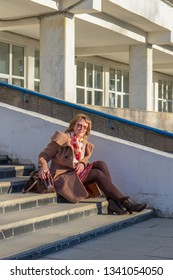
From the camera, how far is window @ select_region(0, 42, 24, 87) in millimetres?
18203

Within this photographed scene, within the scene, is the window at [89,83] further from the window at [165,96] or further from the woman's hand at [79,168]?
the woman's hand at [79,168]

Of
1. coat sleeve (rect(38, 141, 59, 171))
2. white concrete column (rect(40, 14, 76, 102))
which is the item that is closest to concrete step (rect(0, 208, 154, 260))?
coat sleeve (rect(38, 141, 59, 171))

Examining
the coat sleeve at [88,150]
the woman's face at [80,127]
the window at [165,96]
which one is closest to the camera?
the woman's face at [80,127]

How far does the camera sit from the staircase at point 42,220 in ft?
17.8

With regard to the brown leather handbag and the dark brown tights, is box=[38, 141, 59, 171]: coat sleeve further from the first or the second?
the dark brown tights

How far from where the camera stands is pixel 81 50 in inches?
830

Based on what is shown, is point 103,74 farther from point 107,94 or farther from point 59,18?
point 59,18

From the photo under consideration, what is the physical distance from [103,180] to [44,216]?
1.31 m

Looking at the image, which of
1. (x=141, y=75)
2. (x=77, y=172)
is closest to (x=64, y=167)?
(x=77, y=172)

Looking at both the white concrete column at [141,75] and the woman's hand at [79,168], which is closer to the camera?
the woman's hand at [79,168]

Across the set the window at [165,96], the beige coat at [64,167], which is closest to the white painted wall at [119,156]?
the beige coat at [64,167]

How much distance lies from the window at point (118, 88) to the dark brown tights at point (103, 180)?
59.0 feet

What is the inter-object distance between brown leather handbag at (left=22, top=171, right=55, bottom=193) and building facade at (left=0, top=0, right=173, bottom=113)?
297 inches

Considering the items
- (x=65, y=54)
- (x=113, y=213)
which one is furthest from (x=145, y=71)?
(x=113, y=213)
